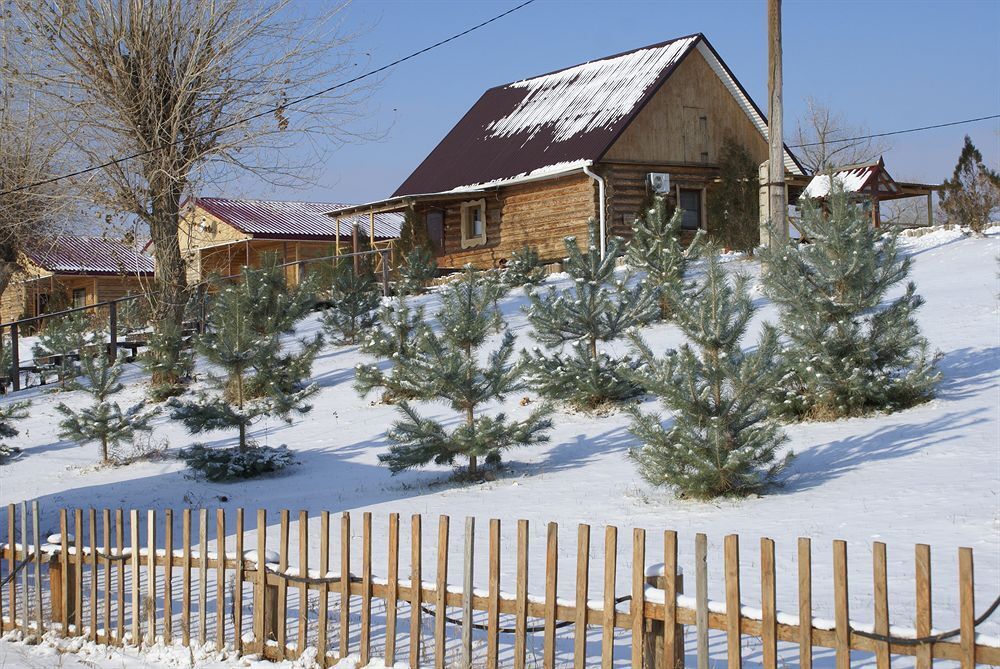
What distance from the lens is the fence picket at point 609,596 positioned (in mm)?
4719

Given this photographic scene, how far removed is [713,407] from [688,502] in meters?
0.92

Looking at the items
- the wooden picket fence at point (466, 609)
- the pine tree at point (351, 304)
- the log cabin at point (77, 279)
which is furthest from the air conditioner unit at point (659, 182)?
the log cabin at point (77, 279)

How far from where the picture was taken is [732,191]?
29.5 meters

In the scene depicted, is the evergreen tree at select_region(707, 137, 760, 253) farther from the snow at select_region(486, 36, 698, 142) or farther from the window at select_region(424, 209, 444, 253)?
the window at select_region(424, 209, 444, 253)

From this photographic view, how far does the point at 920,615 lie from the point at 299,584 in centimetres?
331

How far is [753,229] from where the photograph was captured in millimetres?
27578

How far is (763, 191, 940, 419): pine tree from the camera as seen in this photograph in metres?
12.4

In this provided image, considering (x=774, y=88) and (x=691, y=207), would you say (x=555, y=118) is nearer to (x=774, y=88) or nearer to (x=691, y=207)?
(x=691, y=207)

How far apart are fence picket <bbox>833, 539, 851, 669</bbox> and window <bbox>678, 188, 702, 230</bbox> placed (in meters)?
26.3

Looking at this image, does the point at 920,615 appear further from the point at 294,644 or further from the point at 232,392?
the point at 232,392

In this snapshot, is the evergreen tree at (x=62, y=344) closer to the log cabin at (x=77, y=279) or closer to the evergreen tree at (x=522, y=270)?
the evergreen tree at (x=522, y=270)

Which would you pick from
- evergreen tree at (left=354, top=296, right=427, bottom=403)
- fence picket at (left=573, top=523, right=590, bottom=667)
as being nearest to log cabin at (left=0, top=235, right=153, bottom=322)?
evergreen tree at (left=354, top=296, right=427, bottom=403)

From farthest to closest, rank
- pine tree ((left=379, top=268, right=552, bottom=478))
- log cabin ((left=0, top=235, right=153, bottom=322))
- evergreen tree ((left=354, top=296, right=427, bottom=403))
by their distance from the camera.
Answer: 1. log cabin ((left=0, top=235, right=153, bottom=322))
2. evergreen tree ((left=354, top=296, right=427, bottom=403))
3. pine tree ((left=379, top=268, right=552, bottom=478))

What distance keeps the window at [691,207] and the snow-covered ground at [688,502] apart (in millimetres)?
11876
